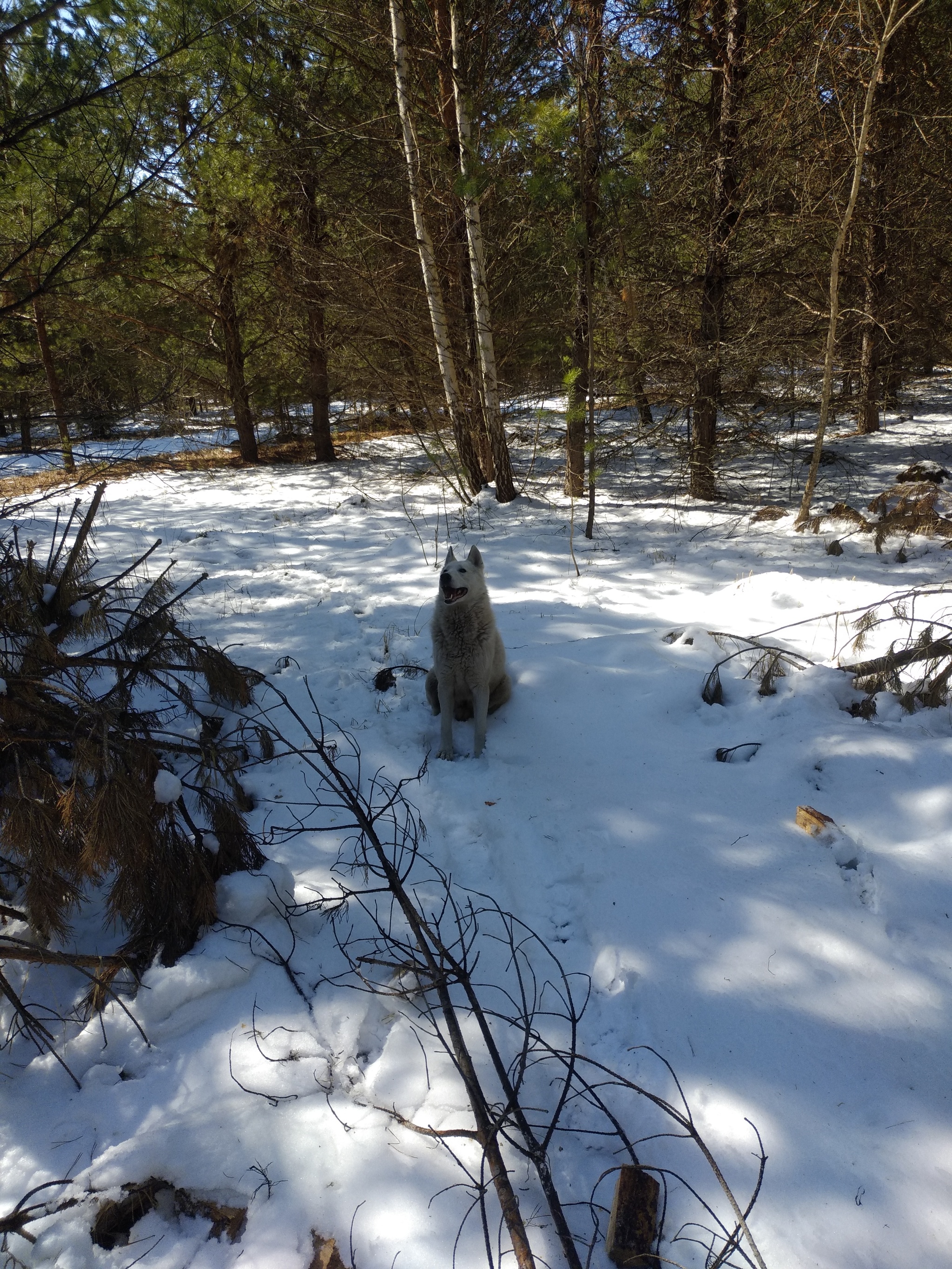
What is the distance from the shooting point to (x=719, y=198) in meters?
9.06

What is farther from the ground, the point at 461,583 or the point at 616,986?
the point at 461,583

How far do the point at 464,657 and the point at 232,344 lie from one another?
1327cm

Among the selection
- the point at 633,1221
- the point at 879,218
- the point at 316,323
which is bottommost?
the point at 633,1221

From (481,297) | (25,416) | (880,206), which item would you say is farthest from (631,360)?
(25,416)

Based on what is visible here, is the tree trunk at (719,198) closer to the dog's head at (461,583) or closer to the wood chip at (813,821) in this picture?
the dog's head at (461,583)

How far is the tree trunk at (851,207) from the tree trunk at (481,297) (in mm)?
4367

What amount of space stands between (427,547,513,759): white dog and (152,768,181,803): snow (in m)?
1.88

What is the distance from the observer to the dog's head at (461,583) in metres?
4.58

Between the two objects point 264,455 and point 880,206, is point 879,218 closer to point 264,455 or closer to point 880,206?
point 880,206

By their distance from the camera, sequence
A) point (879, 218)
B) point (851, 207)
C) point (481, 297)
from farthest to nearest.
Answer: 1. point (879, 218)
2. point (481, 297)
3. point (851, 207)

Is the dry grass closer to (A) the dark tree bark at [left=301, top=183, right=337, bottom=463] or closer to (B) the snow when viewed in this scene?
(A) the dark tree bark at [left=301, top=183, right=337, bottom=463]

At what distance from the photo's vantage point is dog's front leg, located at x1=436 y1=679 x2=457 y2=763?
436cm

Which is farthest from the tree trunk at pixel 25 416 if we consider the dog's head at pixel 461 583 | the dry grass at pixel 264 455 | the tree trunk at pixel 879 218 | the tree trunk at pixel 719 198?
the tree trunk at pixel 879 218

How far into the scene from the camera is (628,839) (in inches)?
132
